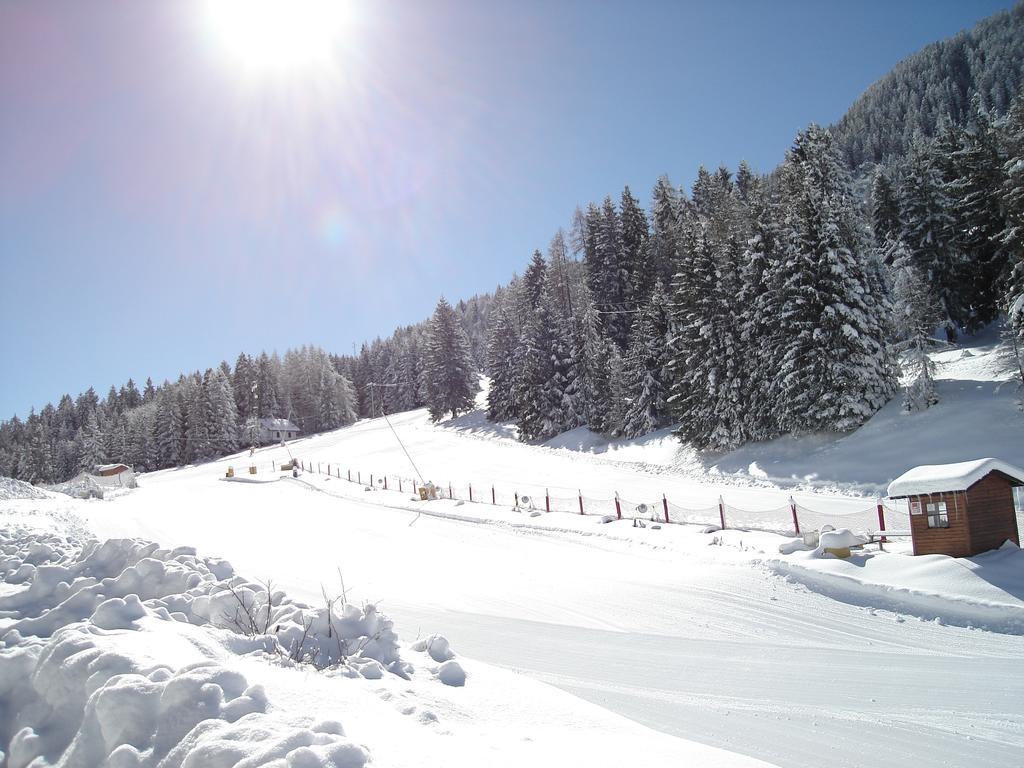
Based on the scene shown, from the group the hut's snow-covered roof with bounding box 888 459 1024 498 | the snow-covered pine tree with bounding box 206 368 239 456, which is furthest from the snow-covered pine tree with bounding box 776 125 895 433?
the snow-covered pine tree with bounding box 206 368 239 456

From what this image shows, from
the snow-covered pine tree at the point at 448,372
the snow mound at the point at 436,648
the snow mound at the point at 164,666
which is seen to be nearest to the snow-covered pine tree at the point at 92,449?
the snow-covered pine tree at the point at 448,372

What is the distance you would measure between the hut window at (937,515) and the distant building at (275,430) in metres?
89.8

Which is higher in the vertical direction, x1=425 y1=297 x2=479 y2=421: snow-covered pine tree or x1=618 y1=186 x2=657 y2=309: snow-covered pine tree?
x1=618 y1=186 x2=657 y2=309: snow-covered pine tree

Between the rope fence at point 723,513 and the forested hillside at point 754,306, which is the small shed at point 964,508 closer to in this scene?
the rope fence at point 723,513

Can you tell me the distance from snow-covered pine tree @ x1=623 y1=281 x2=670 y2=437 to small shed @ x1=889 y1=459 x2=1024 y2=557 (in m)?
27.2

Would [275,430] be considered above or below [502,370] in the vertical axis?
below

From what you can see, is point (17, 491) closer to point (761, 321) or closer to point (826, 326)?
point (761, 321)

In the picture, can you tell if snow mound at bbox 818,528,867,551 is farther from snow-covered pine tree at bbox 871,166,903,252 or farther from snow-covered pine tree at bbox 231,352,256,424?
snow-covered pine tree at bbox 231,352,256,424

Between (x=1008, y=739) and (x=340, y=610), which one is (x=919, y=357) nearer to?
(x=1008, y=739)

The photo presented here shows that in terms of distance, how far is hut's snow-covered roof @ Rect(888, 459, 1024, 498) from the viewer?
13.1 meters

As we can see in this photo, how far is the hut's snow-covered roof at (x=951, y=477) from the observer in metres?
13.1

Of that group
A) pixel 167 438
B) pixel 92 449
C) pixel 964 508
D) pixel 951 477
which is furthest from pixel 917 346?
pixel 92 449

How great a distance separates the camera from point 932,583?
1214 cm

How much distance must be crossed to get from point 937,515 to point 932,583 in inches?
81.2
